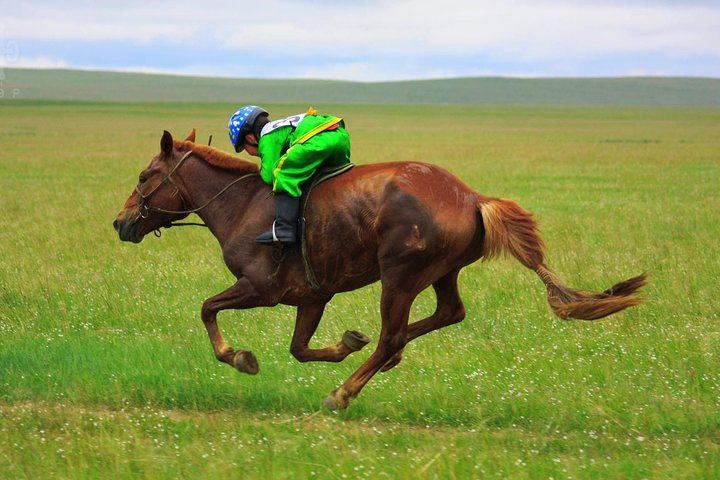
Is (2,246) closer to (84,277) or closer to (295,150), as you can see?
(84,277)

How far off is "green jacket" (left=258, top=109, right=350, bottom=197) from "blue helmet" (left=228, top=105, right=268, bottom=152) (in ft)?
0.67

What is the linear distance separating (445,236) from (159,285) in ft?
17.7

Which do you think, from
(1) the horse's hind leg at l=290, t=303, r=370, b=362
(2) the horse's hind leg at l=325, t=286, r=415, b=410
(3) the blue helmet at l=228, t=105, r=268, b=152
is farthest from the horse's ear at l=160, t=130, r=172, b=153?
(2) the horse's hind leg at l=325, t=286, r=415, b=410

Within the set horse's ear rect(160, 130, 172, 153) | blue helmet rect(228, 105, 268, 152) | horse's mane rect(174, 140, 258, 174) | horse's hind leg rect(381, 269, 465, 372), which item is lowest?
horse's hind leg rect(381, 269, 465, 372)

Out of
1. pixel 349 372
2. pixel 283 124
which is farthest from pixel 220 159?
pixel 349 372

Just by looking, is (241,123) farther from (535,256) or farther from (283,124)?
(535,256)

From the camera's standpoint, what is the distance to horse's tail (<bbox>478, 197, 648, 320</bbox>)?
20.9 ft

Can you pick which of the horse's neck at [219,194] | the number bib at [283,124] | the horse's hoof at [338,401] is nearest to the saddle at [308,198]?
the number bib at [283,124]

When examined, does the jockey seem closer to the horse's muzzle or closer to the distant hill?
the horse's muzzle

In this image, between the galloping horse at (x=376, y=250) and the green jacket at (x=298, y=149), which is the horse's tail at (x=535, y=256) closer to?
the galloping horse at (x=376, y=250)

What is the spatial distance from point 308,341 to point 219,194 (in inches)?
51.8

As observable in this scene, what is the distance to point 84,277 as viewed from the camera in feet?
37.2

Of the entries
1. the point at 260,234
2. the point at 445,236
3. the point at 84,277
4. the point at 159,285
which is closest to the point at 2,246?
the point at 84,277

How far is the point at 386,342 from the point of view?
6496 mm
